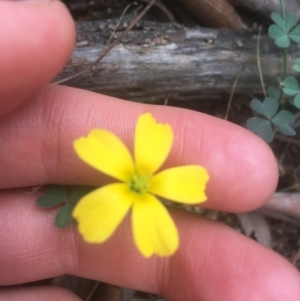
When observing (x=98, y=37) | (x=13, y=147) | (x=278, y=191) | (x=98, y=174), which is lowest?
(x=278, y=191)

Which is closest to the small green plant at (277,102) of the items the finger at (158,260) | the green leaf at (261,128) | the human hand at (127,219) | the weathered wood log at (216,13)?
the green leaf at (261,128)

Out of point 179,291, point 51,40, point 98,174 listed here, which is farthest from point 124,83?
point 179,291

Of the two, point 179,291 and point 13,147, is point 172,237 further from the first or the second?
point 13,147

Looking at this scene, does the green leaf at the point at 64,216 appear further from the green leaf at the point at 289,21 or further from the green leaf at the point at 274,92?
the green leaf at the point at 289,21

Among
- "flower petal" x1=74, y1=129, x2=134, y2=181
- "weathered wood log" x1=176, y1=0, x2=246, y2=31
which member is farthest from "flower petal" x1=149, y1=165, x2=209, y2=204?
"weathered wood log" x1=176, y1=0, x2=246, y2=31

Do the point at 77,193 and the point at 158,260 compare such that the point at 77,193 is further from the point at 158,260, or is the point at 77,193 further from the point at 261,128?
the point at 261,128
